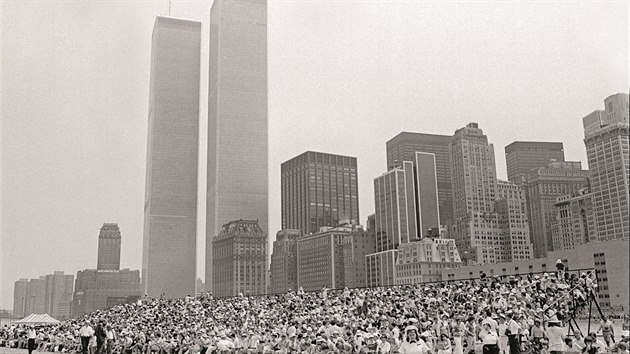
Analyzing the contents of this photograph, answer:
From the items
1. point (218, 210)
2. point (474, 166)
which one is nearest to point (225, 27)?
point (218, 210)

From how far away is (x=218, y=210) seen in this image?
577 feet

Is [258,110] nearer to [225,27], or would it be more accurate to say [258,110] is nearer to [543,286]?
[225,27]

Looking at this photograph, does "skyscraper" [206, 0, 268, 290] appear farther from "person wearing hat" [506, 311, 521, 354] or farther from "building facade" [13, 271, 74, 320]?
"person wearing hat" [506, 311, 521, 354]

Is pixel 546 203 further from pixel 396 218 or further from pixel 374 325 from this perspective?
pixel 374 325

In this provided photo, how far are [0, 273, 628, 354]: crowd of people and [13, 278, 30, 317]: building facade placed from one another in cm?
9340

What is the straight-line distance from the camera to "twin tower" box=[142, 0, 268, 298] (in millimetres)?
174500

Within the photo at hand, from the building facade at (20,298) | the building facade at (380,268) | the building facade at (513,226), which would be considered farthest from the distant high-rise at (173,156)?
the building facade at (513,226)

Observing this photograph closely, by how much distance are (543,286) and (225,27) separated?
6418 inches

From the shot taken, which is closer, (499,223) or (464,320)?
(464,320)

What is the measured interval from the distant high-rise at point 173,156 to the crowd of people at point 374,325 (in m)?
140

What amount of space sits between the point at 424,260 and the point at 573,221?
47.8m


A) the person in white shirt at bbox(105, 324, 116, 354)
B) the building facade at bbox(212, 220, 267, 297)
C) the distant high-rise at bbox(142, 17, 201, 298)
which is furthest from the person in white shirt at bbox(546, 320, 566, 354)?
the distant high-rise at bbox(142, 17, 201, 298)

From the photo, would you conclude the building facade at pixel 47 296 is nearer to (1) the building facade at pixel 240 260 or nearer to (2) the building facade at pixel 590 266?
(1) the building facade at pixel 240 260

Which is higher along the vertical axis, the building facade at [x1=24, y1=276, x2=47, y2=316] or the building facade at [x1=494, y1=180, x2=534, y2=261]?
the building facade at [x1=494, y1=180, x2=534, y2=261]
